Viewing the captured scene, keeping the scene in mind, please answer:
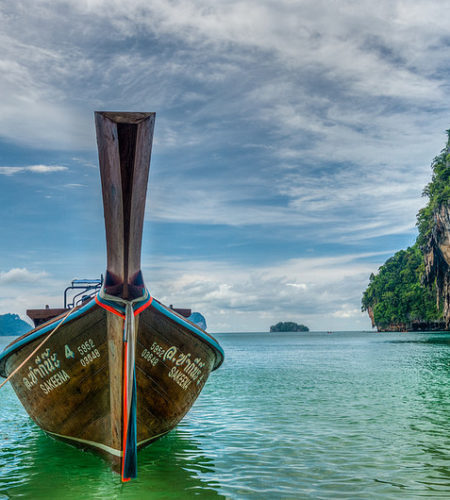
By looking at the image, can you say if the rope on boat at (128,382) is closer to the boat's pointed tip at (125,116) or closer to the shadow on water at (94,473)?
the shadow on water at (94,473)

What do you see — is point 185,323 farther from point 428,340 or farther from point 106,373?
point 428,340

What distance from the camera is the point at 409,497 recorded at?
573cm

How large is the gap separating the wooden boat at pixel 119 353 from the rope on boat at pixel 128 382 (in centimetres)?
1

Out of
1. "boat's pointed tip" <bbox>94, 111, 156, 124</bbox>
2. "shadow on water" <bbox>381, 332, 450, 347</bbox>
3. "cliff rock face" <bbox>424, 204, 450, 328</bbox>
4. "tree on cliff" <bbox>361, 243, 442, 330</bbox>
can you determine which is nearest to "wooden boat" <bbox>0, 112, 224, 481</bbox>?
"boat's pointed tip" <bbox>94, 111, 156, 124</bbox>

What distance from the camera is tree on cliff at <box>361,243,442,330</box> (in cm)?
9444

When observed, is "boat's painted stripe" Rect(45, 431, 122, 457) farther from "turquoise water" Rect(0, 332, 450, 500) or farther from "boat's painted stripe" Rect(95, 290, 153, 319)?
"boat's painted stripe" Rect(95, 290, 153, 319)

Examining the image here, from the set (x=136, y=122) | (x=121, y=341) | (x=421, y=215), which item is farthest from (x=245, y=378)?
(x=421, y=215)

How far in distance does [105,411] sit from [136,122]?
4127 mm

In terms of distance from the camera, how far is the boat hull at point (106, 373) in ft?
20.1

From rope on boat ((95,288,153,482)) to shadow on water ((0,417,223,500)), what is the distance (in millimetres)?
520

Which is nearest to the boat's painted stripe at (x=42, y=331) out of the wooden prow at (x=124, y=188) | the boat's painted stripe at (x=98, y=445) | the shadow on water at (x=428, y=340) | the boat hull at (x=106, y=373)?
the boat hull at (x=106, y=373)

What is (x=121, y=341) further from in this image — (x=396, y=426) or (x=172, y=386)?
(x=396, y=426)

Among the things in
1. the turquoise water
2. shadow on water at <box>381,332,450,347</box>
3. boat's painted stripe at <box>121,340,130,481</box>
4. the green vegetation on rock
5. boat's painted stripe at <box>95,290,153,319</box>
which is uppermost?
the green vegetation on rock

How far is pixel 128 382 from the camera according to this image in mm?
5734
